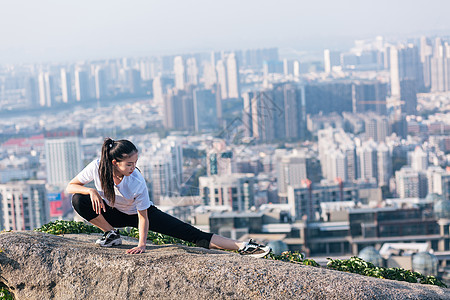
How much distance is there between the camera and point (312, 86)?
2553 cm

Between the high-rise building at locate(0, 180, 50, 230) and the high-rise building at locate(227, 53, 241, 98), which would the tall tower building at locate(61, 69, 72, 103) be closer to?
the high-rise building at locate(227, 53, 241, 98)

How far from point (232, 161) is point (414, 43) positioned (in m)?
13.0

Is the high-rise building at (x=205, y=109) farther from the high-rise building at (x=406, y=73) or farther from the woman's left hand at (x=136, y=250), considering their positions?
the woman's left hand at (x=136, y=250)

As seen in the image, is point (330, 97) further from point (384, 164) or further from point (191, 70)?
point (191, 70)

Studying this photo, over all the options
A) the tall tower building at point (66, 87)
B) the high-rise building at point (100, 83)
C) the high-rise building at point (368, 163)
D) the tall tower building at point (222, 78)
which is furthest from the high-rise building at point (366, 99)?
the tall tower building at point (66, 87)

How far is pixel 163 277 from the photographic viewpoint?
1.04m

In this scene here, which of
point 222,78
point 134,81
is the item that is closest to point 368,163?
point 222,78

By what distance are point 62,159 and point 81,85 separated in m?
10.4

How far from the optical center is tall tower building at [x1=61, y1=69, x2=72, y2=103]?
1202 inches

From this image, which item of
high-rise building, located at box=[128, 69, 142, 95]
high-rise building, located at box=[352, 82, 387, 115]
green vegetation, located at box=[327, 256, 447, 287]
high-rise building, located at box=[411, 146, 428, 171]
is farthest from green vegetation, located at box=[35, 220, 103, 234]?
high-rise building, located at box=[128, 69, 142, 95]

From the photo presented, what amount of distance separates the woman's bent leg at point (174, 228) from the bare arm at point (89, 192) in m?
0.10

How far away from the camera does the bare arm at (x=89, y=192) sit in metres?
1.25

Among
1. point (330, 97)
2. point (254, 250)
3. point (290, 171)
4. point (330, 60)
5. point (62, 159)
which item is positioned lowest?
point (290, 171)

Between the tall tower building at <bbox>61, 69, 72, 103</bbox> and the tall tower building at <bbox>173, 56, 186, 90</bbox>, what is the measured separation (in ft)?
15.6
